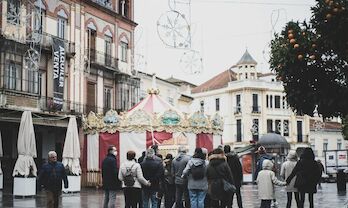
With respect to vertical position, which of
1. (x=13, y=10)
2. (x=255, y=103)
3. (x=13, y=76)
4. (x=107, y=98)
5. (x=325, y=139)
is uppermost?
(x=13, y=10)

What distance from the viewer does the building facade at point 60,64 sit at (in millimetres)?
29578

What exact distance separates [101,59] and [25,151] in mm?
14945

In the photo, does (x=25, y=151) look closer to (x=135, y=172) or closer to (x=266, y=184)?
(x=135, y=172)

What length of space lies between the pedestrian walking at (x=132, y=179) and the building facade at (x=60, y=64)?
1314cm

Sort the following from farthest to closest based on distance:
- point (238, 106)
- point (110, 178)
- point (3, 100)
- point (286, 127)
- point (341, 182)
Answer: point (286, 127) < point (238, 106) < point (341, 182) < point (3, 100) < point (110, 178)

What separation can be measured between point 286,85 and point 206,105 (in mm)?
62328

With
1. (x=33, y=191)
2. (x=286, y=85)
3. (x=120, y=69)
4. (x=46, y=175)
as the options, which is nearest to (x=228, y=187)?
(x=286, y=85)

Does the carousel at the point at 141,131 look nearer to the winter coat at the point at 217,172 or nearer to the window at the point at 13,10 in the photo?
the window at the point at 13,10

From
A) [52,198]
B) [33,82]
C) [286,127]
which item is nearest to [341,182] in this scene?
[33,82]

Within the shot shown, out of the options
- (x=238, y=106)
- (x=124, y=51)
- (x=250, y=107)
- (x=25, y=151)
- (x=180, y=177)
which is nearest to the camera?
(x=180, y=177)

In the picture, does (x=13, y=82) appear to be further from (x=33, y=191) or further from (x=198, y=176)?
(x=198, y=176)

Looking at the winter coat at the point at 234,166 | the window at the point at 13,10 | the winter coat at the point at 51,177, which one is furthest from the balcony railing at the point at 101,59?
the winter coat at the point at 51,177

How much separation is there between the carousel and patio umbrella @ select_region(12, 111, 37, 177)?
7645mm

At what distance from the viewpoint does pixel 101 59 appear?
37.6m
